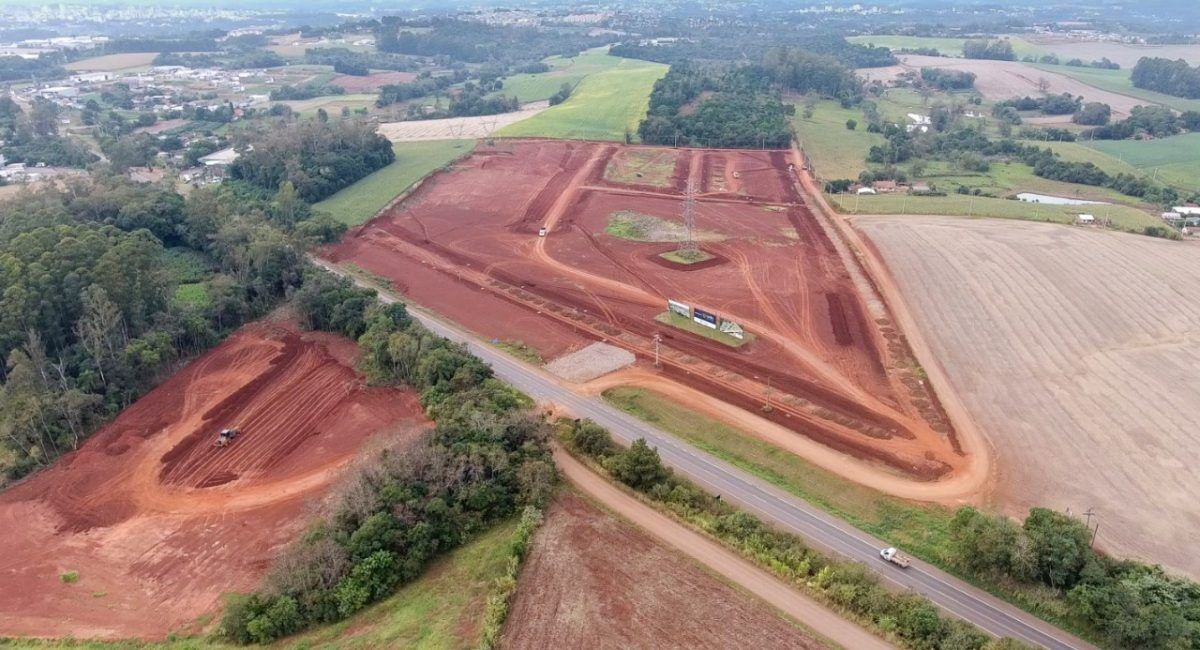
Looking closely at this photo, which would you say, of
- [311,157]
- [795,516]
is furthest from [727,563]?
[311,157]

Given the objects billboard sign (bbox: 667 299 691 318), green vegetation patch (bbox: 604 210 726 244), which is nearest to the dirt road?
billboard sign (bbox: 667 299 691 318)

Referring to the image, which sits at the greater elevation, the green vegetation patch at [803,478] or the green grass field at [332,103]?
the green grass field at [332,103]

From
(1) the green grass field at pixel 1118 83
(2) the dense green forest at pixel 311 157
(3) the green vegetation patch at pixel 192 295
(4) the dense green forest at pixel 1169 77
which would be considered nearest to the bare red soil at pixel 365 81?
(2) the dense green forest at pixel 311 157

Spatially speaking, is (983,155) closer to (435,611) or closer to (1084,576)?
(1084,576)

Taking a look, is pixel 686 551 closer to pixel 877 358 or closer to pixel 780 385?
pixel 780 385

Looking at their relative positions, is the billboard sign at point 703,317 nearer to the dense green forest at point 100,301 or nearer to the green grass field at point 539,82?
the dense green forest at point 100,301

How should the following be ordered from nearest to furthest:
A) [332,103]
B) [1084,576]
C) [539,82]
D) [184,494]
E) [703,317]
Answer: [1084,576]
[184,494]
[703,317]
[332,103]
[539,82]
